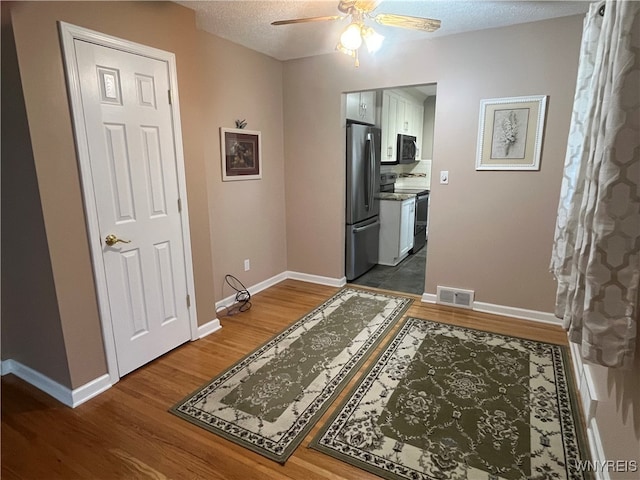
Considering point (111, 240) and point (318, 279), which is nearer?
point (111, 240)

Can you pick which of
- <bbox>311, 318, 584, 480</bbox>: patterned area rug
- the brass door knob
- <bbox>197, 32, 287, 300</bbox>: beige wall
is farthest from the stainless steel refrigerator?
the brass door knob

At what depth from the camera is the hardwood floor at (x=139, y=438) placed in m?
1.69

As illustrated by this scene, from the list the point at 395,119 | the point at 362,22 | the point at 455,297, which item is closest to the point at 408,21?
the point at 362,22

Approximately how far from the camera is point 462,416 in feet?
6.58

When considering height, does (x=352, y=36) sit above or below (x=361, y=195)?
above

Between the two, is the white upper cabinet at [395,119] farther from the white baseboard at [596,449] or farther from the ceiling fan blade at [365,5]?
the white baseboard at [596,449]

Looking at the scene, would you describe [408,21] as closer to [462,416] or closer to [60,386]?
[462,416]

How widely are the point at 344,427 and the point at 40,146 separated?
2.21 m

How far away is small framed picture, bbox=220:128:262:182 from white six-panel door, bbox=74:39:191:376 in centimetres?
82

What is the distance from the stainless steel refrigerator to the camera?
401 centimetres

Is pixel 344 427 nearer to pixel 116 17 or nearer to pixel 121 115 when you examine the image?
pixel 121 115

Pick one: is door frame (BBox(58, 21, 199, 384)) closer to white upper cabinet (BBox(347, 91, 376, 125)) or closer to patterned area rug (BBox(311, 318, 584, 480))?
patterned area rug (BBox(311, 318, 584, 480))

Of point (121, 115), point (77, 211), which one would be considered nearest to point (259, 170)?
point (121, 115)

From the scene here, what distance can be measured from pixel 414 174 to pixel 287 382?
16.7 ft
